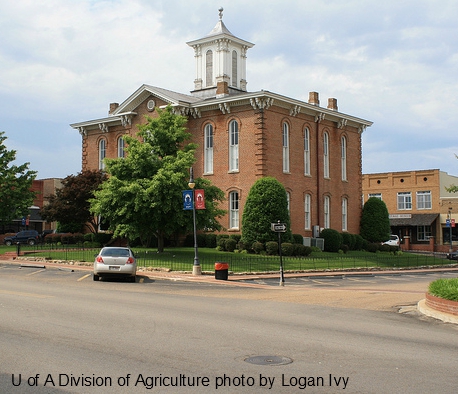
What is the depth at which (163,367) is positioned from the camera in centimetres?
870

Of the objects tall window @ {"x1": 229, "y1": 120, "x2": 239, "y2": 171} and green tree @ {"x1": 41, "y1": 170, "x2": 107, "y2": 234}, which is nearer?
tall window @ {"x1": 229, "y1": 120, "x2": 239, "y2": 171}

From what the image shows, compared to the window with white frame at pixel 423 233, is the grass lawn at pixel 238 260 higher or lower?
lower

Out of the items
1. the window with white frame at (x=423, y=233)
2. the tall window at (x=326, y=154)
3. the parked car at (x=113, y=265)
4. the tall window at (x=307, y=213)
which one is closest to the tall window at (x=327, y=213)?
the tall window at (x=326, y=154)

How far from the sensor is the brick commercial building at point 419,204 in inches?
2714

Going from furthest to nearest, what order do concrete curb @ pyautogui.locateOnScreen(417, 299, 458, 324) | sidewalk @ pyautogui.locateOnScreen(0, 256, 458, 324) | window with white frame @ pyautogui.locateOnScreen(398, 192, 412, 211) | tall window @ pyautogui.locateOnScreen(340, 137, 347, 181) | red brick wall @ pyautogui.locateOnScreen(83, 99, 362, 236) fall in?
window with white frame @ pyautogui.locateOnScreen(398, 192, 412, 211) → tall window @ pyautogui.locateOnScreen(340, 137, 347, 181) → red brick wall @ pyautogui.locateOnScreen(83, 99, 362, 236) → sidewalk @ pyautogui.locateOnScreen(0, 256, 458, 324) → concrete curb @ pyautogui.locateOnScreen(417, 299, 458, 324)

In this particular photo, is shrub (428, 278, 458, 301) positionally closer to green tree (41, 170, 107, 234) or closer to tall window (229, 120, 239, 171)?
tall window (229, 120, 239, 171)

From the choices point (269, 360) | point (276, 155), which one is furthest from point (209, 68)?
point (269, 360)

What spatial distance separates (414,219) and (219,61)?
33.1m

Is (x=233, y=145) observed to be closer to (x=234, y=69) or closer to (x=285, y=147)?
(x=285, y=147)

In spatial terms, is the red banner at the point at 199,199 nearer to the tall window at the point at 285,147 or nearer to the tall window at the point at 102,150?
the tall window at the point at 285,147

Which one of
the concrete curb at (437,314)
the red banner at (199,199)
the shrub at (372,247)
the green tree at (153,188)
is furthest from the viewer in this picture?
the shrub at (372,247)

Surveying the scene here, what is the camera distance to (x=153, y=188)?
108ft

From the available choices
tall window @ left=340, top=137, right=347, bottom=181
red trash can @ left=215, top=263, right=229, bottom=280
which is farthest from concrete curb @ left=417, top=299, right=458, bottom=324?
tall window @ left=340, top=137, right=347, bottom=181

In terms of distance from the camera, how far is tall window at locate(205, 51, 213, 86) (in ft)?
162
